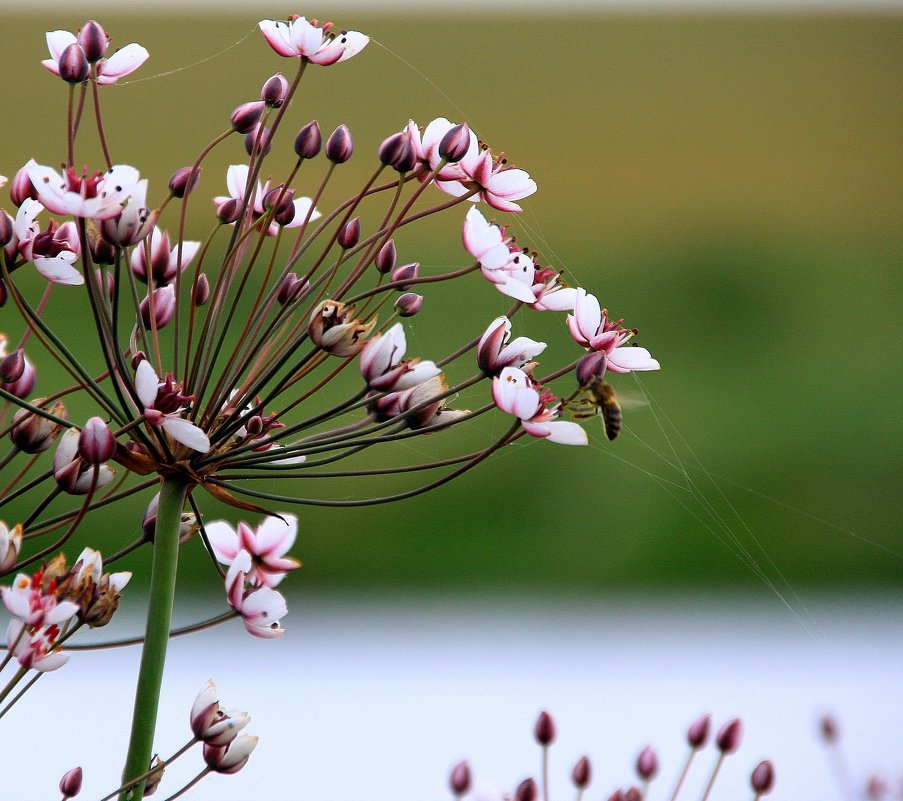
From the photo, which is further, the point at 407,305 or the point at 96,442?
the point at 407,305

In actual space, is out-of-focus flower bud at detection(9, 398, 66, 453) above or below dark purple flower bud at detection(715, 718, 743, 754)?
above

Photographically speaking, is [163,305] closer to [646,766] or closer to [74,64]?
[74,64]

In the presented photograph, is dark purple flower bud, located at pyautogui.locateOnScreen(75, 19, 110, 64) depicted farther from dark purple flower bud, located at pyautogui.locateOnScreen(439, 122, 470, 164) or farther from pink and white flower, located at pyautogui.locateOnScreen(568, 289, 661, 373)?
pink and white flower, located at pyautogui.locateOnScreen(568, 289, 661, 373)

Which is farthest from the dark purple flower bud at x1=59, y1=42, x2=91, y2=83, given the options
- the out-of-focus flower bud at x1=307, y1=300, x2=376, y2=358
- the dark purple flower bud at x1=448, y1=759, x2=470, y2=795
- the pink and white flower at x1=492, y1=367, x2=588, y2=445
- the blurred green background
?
the blurred green background

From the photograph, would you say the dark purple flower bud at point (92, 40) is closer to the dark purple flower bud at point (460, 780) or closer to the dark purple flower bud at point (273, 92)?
the dark purple flower bud at point (273, 92)

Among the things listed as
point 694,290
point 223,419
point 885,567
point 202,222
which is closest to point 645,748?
point 223,419

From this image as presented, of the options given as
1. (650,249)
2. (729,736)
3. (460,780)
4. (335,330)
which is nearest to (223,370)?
(335,330)
